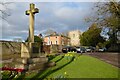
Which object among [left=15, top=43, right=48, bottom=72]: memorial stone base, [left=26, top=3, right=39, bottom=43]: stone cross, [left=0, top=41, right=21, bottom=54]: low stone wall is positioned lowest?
[left=15, top=43, right=48, bottom=72]: memorial stone base

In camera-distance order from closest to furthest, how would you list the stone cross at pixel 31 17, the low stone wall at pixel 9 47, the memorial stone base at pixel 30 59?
the memorial stone base at pixel 30 59
the stone cross at pixel 31 17
the low stone wall at pixel 9 47

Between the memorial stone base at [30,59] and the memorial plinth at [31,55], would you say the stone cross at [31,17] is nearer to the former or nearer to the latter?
the memorial plinth at [31,55]

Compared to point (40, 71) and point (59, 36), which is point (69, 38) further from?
point (40, 71)

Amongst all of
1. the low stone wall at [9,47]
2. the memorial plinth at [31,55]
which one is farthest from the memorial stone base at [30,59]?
the low stone wall at [9,47]

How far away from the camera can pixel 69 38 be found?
131000 mm

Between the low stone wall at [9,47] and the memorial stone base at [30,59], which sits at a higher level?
the low stone wall at [9,47]

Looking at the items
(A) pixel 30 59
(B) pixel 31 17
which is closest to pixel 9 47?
(B) pixel 31 17

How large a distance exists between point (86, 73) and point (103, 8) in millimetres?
18212

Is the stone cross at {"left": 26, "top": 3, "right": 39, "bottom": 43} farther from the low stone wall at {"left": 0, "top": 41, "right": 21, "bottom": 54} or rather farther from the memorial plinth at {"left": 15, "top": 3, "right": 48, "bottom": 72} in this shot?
the low stone wall at {"left": 0, "top": 41, "right": 21, "bottom": 54}

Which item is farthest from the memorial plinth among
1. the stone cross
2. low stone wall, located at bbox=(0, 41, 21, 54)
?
low stone wall, located at bbox=(0, 41, 21, 54)

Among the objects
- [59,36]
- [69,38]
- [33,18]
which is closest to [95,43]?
[59,36]

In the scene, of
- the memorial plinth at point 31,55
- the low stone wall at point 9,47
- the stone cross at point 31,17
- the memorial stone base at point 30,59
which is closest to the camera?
the memorial stone base at point 30,59

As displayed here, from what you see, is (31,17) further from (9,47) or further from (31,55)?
(9,47)

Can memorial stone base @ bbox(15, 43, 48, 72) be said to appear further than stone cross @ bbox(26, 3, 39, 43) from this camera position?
No
